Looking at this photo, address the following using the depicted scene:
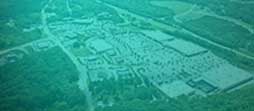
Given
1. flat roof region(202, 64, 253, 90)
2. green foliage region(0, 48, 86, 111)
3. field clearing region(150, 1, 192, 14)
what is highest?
field clearing region(150, 1, 192, 14)

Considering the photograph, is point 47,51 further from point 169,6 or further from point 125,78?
point 169,6

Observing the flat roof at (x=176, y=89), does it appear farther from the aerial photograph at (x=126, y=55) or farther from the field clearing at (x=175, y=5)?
the field clearing at (x=175, y=5)

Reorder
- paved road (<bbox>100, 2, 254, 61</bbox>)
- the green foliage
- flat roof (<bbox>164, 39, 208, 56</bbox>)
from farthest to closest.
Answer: paved road (<bbox>100, 2, 254, 61</bbox>) < flat roof (<bbox>164, 39, 208, 56</bbox>) < the green foliage

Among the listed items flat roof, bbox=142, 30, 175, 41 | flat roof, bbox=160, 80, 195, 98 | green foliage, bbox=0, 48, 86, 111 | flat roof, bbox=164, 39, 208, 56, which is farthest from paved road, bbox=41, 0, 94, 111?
flat roof, bbox=164, 39, 208, 56

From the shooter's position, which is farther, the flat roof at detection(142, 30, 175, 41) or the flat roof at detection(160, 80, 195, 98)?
the flat roof at detection(142, 30, 175, 41)

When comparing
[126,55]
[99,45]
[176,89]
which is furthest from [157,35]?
[176,89]

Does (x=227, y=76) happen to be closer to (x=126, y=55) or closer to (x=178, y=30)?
(x=126, y=55)

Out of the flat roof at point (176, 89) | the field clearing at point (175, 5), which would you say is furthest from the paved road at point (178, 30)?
the flat roof at point (176, 89)

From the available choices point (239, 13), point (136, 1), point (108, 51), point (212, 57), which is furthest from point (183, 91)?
point (136, 1)

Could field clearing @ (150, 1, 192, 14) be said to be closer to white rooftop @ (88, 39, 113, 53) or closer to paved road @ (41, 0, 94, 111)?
white rooftop @ (88, 39, 113, 53)
